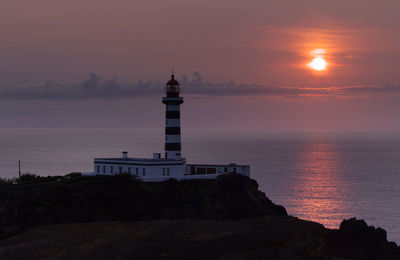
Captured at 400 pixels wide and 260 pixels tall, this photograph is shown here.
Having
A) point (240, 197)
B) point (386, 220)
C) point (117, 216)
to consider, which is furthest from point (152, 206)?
point (386, 220)

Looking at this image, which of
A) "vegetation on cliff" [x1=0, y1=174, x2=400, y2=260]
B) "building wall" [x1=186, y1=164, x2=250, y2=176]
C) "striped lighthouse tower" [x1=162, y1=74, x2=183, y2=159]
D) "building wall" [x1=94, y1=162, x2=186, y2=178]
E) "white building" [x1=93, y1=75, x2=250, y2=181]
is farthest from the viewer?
"striped lighthouse tower" [x1=162, y1=74, x2=183, y2=159]

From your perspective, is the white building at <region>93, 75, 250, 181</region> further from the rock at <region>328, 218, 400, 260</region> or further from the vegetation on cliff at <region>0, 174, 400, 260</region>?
the rock at <region>328, 218, 400, 260</region>

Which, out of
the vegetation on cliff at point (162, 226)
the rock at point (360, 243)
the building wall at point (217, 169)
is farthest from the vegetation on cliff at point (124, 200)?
the rock at point (360, 243)

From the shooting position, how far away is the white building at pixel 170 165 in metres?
61.1

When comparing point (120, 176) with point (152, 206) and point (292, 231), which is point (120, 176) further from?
point (292, 231)

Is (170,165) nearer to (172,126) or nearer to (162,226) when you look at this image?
(172,126)

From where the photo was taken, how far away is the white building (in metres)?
61.1

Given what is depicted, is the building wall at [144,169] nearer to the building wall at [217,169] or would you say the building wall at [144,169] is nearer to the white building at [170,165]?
the white building at [170,165]

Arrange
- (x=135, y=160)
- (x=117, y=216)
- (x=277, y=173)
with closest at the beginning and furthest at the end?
(x=117, y=216), (x=135, y=160), (x=277, y=173)

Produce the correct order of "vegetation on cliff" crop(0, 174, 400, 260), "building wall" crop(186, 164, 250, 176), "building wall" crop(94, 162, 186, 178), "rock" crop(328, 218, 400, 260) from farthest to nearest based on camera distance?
"building wall" crop(186, 164, 250, 176)
"building wall" crop(94, 162, 186, 178)
"rock" crop(328, 218, 400, 260)
"vegetation on cliff" crop(0, 174, 400, 260)

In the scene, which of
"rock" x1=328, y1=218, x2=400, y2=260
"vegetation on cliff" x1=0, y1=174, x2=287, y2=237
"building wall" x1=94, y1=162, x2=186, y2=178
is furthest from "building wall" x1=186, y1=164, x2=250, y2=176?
"rock" x1=328, y1=218, x2=400, y2=260

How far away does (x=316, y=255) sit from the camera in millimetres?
28875

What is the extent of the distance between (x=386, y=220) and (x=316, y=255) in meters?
60.5

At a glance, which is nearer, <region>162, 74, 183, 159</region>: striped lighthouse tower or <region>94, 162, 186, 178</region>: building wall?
<region>94, 162, 186, 178</region>: building wall
